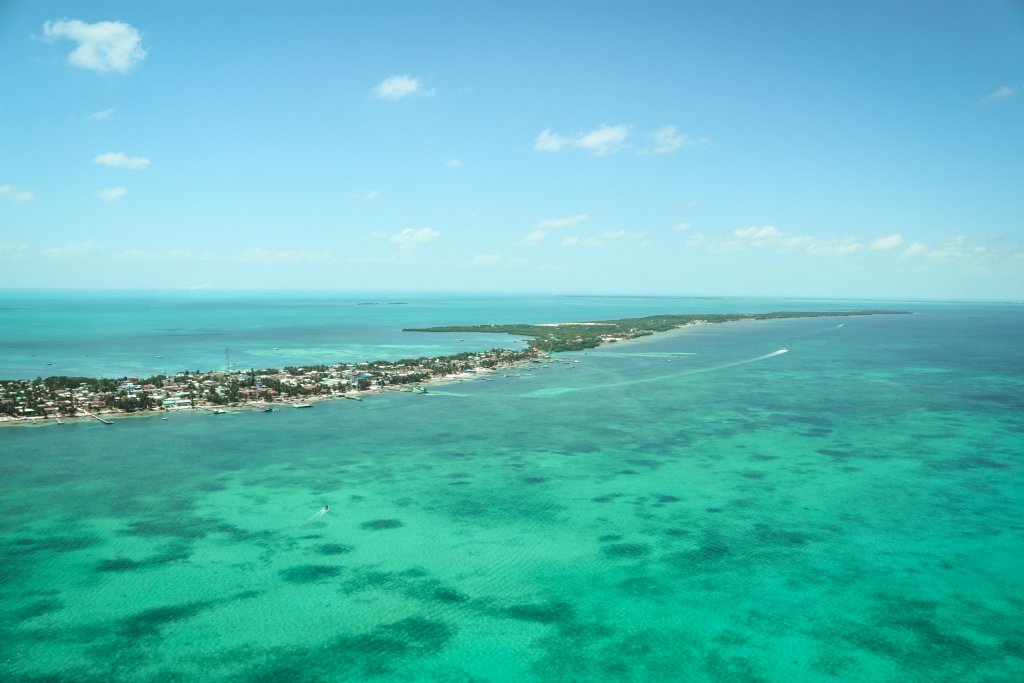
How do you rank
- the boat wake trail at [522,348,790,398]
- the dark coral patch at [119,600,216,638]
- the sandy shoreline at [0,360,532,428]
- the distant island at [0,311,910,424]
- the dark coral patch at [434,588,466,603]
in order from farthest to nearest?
1. the boat wake trail at [522,348,790,398]
2. the distant island at [0,311,910,424]
3. the sandy shoreline at [0,360,532,428]
4. the dark coral patch at [434,588,466,603]
5. the dark coral patch at [119,600,216,638]

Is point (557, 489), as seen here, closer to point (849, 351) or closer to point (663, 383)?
point (663, 383)

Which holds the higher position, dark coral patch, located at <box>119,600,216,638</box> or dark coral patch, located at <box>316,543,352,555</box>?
dark coral patch, located at <box>316,543,352,555</box>

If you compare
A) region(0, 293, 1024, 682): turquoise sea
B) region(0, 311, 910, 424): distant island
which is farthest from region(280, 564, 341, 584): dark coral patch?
region(0, 311, 910, 424): distant island

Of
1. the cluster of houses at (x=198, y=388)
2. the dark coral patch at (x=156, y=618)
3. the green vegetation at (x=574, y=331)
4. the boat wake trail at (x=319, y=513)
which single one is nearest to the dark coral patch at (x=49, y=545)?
the dark coral patch at (x=156, y=618)

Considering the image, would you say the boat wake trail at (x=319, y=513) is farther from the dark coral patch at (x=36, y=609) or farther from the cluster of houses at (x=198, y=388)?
the cluster of houses at (x=198, y=388)

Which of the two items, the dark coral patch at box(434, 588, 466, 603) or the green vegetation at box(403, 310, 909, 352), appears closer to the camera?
the dark coral patch at box(434, 588, 466, 603)

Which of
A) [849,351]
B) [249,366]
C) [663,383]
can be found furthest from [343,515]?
[849,351]

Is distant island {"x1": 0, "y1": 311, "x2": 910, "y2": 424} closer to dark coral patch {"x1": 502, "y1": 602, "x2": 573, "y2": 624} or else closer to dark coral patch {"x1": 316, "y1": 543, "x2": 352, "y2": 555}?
dark coral patch {"x1": 316, "y1": 543, "x2": 352, "y2": 555}
